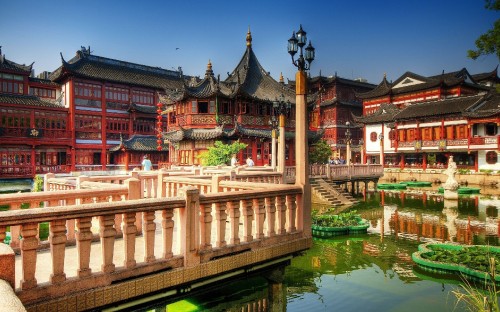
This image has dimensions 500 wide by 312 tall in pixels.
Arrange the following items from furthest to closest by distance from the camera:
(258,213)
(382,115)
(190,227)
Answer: (382,115)
(258,213)
(190,227)

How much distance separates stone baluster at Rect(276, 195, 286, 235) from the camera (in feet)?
19.8

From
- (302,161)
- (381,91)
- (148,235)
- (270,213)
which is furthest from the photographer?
(381,91)

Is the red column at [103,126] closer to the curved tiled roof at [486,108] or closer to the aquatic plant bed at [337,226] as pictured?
the aquatic plant bed at [337,226]

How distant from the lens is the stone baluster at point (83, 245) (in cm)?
392

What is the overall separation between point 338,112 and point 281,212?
5317 cm

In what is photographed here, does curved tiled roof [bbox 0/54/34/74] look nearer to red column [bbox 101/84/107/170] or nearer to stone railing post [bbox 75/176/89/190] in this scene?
red column [bbox 101/84/107/170]

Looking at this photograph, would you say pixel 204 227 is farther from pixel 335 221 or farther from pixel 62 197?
pixel 335 221

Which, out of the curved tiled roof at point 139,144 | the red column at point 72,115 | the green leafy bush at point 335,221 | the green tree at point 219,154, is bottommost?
the green leafy bush at point 335,221

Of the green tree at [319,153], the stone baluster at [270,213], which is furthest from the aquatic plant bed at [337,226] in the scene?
the green tree at [319,153]

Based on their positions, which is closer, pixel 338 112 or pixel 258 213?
pixel 258 213

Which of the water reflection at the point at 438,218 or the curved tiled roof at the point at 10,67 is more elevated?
the curved tiled roof at the point at 10,67

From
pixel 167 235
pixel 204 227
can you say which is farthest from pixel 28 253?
pixel 204 227

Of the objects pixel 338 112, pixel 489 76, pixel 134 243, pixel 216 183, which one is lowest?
pixel 134 243

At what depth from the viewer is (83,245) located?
13.0 ft
